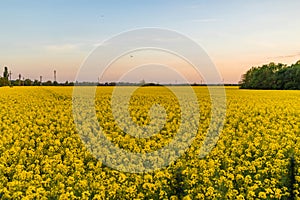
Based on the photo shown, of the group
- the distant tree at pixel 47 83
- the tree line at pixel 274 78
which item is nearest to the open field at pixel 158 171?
the tree line at pixel 274 78

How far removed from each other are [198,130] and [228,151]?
3.26m

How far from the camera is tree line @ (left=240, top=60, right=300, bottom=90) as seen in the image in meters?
60.1

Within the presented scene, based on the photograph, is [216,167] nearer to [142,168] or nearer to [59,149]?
[142,168]

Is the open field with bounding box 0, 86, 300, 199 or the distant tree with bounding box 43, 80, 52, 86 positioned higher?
the distant tree with bounding box 43, 80, 52, 86

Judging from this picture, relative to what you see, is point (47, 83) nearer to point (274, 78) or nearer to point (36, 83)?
point (36, 83)

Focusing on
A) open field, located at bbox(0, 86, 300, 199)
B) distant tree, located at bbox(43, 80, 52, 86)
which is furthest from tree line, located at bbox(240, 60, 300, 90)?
open field, located at bbox(0, 86, 300, 199)

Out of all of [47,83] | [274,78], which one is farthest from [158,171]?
[47,83]

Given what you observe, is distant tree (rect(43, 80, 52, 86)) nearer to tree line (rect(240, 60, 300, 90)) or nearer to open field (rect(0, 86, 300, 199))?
tree line (rect(240, 60, 300, 90))

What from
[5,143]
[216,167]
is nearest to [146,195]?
[216,167]

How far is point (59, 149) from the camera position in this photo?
1064cm

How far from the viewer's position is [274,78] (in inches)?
2500

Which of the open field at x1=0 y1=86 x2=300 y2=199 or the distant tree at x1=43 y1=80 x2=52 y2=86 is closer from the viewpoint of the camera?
the open field at x1=0 y1=86 x2=300 y2=199

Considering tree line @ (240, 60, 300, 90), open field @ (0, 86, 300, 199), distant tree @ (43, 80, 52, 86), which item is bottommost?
open field @ (0, 86, 300, 199)

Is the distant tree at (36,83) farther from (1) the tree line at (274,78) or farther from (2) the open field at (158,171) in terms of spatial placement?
(2) the open field at (158,171)
